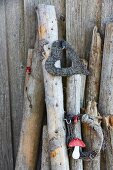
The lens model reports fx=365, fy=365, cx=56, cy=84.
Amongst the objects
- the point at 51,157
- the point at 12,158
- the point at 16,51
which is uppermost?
the point at 16,51

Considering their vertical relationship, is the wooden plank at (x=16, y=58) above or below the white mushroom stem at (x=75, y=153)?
above

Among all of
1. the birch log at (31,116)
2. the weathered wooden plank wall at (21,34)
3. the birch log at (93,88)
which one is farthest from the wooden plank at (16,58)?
the birch log at (93,88)

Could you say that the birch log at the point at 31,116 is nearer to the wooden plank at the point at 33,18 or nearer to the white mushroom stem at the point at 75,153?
the wooden plank at the point at 33,18

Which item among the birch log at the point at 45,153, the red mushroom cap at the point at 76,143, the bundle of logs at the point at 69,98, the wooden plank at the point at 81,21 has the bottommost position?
the birch log at the point at 45,153

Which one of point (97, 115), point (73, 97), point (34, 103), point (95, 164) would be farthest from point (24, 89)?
point (95, 164)

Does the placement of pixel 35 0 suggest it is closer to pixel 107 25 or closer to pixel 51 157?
pixel 107 25

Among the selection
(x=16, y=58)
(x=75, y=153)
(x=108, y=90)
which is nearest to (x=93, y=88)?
(x=108, y=90)
